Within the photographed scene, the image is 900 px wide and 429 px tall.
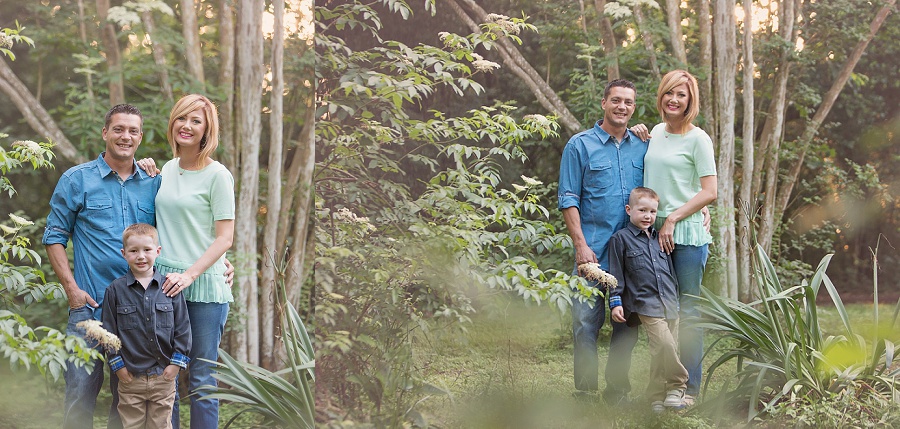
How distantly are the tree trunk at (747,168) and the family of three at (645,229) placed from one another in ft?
1.03

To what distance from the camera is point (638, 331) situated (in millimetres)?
3795

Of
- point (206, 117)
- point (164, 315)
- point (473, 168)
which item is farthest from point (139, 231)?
point (473, 168)

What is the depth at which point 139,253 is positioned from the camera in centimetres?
319

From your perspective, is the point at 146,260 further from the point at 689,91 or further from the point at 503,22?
the point at 689,91

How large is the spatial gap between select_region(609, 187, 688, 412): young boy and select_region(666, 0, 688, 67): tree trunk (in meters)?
0.81

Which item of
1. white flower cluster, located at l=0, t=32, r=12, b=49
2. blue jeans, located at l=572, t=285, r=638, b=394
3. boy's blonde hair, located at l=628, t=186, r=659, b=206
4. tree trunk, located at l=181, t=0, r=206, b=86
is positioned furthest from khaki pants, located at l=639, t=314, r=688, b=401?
white flower cluster, located at l=0, t=32, r=12, b=49

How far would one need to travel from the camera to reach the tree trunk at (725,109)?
410cm

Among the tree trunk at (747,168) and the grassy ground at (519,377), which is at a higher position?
the tree trunk at (747,168)

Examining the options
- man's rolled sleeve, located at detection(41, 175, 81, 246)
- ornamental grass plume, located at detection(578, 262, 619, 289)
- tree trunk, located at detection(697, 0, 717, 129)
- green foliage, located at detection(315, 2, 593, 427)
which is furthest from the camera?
tree trunk, located at detection(697, 0, 717, 129)

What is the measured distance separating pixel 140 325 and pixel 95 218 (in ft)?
1.73

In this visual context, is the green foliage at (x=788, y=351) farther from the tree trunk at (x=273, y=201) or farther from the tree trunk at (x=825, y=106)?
the tree trunk at (x=273, y=201)

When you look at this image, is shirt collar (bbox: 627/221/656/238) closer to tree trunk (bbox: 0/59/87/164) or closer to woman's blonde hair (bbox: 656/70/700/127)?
woman's blonde hair (bbox: 656/70/700/127)

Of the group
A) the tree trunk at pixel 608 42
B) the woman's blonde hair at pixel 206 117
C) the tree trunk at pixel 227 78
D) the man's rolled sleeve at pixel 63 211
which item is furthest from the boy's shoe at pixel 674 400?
the man's rolled sleeve at pixel 63 211

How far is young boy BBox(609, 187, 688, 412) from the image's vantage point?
366cm
